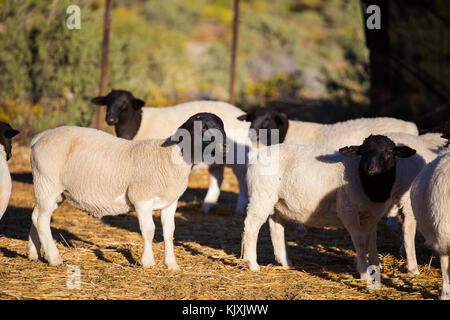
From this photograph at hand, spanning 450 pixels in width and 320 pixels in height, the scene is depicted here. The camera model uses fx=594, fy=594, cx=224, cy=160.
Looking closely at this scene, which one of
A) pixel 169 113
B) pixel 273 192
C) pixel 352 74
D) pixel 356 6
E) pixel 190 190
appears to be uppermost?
pixel 356 6

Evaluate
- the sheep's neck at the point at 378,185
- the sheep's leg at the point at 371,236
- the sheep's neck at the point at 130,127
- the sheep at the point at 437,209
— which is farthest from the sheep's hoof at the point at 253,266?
the sheep's neck at the point at 130,127

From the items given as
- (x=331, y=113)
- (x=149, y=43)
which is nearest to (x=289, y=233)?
(x=331, y=113)

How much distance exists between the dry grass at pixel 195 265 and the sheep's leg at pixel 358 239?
Result: 16cm

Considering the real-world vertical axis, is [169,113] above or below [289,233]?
above

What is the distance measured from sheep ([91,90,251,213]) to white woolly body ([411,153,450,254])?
15.1 feet

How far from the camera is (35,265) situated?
642 cm

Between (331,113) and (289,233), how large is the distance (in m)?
10.2

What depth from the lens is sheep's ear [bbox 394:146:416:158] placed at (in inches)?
250

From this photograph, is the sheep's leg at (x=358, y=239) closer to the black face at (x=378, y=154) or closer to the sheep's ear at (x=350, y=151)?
the black face at (x=378, y=154)

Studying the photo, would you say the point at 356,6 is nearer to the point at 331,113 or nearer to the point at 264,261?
the point at 331,113

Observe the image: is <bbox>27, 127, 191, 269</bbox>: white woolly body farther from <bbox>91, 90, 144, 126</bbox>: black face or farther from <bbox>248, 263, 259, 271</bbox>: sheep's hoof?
<bbox>91, 90, 144, 126</bbox>: black face

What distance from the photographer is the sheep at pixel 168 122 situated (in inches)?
402

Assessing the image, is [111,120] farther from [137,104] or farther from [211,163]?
[211,163]
